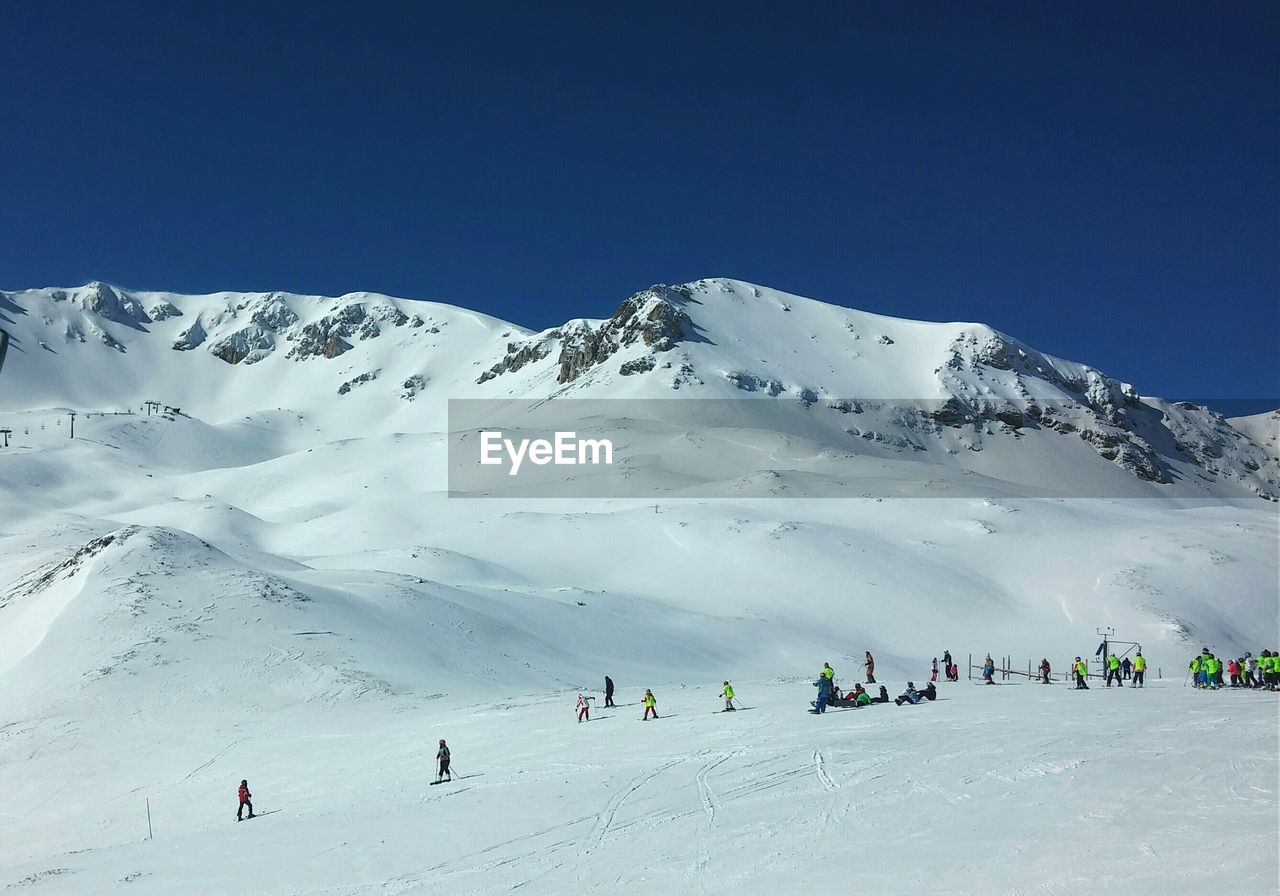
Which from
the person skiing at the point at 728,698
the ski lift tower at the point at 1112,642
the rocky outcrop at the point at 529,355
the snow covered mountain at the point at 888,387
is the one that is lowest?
the ski lift tower at the point at 1112,642

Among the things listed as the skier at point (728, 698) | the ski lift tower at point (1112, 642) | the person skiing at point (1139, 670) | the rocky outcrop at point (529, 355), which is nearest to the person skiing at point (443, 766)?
the skier at point (728, 698)

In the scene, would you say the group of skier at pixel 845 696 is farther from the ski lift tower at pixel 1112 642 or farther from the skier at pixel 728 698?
the ski lift tower at pixel 1112 642

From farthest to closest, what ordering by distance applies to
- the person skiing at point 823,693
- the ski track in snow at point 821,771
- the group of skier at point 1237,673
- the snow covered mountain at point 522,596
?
the group of skier at point 1237,673, the person skiing at point 823,693, the snow covered mountain at point 522,596, the ski track in snow at point 821,771

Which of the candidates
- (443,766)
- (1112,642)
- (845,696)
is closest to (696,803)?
(443,766)

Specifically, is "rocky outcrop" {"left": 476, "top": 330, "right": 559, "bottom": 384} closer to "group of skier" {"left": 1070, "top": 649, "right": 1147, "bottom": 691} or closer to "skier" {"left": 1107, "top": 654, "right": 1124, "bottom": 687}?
"group of skier" {"left": 1070, "top": 649, "right": 1147, "bottom": 691}

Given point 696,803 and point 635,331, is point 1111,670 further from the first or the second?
point 635,331
